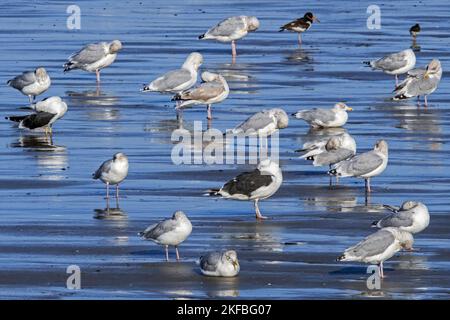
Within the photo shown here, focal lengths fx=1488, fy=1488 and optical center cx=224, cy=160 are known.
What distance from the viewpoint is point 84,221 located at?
18.1 m

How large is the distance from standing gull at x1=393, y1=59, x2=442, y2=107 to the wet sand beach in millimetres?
321

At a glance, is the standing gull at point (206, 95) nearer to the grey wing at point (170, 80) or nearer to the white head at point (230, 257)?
the grey wing at point (170, 80)

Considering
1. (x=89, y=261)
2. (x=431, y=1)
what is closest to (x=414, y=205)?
(x=89, y=261)

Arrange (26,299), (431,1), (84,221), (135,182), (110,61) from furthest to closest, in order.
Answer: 1. (431,1)
2. (110,61)
3. (135,182)
4. (84,221)
5. (26,299)

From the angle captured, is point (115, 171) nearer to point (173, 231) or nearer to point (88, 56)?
point (173, 231)

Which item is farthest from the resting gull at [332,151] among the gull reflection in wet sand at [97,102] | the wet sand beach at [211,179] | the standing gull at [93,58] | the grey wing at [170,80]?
the standing gull at [93,58]

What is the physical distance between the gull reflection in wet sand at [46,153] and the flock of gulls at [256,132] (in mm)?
315

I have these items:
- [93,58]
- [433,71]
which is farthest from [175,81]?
[433,71]

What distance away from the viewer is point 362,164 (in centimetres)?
1958

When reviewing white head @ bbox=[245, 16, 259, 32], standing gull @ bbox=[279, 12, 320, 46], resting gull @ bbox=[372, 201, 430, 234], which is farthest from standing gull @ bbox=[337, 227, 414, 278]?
standing gull @ bbox=[279, 12, 320, 46]

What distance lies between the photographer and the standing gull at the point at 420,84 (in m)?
27.9

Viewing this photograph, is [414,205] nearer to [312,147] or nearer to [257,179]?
[257,179]

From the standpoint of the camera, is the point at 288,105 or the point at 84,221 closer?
the point at 84,221

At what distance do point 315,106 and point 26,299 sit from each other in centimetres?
1353
